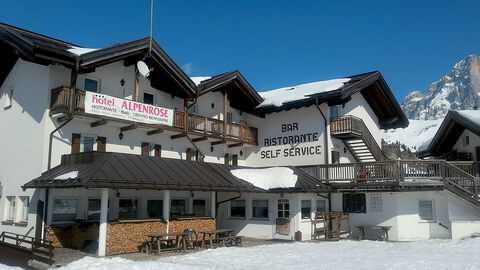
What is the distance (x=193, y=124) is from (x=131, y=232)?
27.2 feet

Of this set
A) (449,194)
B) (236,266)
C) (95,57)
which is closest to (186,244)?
(236,266)

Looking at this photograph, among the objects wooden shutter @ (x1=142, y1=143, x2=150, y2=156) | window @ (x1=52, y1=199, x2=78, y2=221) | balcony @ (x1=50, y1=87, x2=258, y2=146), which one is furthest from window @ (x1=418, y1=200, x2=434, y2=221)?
window @ (x1=52, y1=199, x2=78, y2=221)

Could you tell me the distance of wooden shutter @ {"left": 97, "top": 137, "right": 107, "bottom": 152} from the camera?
21.0m

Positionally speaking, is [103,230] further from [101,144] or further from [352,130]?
[352,130]

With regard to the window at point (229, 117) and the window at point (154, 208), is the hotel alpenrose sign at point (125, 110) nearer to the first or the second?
the window at point (154, 208)

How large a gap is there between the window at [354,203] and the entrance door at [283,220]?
147 inches

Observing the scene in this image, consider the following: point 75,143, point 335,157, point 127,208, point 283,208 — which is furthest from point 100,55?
point 335,157

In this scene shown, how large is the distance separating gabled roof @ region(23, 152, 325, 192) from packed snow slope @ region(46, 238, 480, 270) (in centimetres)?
278

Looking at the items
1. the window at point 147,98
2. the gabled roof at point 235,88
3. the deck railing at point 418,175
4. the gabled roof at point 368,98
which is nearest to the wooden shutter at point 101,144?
the window at point 147,98

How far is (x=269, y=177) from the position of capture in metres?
22.6

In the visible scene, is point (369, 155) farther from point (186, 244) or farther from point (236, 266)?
point (236, 266)

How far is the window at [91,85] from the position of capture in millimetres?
21094

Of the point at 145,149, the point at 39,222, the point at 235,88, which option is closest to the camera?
the point at 39,222

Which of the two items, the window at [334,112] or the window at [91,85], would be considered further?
the window at [334,112]
